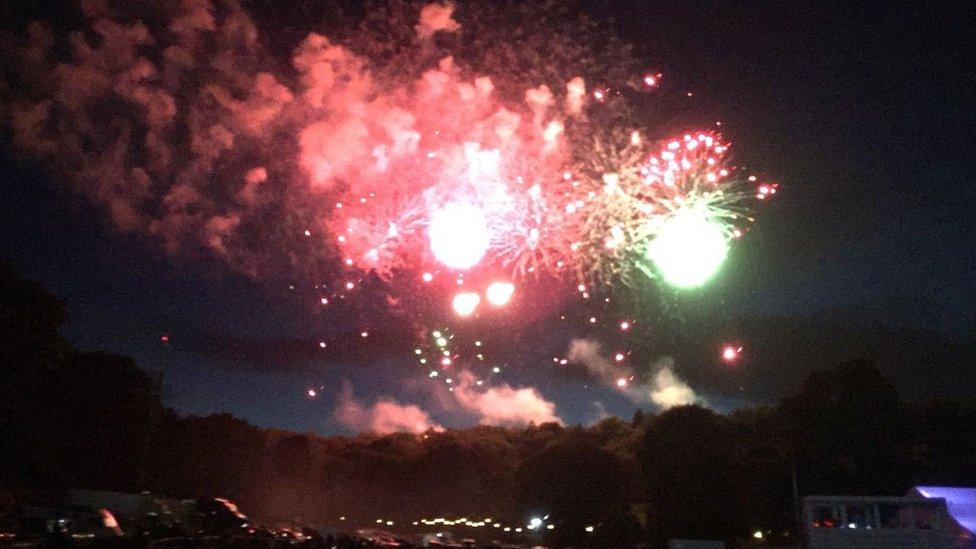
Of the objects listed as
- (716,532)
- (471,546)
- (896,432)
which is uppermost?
(896,432)

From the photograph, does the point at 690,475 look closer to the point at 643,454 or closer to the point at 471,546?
the point at 643,454

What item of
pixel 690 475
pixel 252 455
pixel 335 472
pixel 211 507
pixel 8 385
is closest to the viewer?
pixel 8 385

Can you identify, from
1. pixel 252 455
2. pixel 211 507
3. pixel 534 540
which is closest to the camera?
pixel 211 507

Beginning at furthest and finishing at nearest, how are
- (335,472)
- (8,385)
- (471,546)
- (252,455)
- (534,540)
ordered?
(335,472) → (252,455) → (534,540) → (8,385) → (471,546)

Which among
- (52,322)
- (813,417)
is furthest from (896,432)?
(52,322)

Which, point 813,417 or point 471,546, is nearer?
point 471,546

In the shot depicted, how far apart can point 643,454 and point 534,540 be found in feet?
35.1

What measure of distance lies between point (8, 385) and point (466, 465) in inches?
1672

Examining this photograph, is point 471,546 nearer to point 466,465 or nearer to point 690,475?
point 690,475

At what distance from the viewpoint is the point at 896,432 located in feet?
168

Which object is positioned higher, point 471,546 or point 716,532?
point 716,532

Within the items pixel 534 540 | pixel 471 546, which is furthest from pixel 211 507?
pixel 534 540

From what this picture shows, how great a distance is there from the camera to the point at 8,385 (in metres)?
36.8

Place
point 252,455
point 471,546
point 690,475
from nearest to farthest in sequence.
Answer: point 471,546 → point 690,475 → point 252,455
